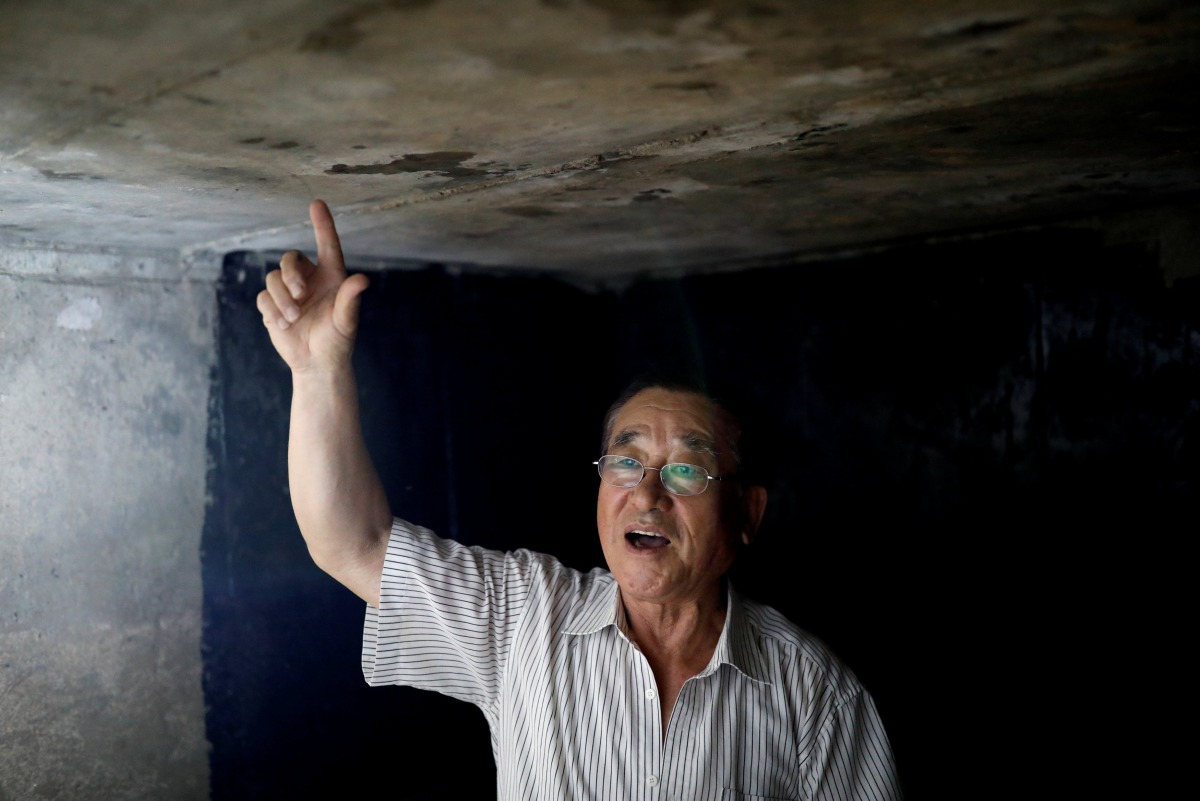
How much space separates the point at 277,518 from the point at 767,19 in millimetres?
2490

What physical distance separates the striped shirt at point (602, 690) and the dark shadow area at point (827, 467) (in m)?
0.60

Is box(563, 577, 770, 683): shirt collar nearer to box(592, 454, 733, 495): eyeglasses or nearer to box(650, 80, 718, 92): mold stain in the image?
box(592, 454, 733, 495): eyeglasses

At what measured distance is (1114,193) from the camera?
2711 millimetres

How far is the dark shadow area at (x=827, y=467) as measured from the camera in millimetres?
3057

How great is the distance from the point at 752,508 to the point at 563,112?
4.43 ft

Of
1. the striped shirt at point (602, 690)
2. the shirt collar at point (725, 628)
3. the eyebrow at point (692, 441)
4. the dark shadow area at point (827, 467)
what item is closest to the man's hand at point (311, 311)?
the striped shirt at point (602, 690)

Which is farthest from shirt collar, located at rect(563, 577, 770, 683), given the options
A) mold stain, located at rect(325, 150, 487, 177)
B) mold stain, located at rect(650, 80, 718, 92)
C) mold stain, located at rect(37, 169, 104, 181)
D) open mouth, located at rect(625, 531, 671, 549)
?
mold stain, located at rect(37, 169, 104, 181)

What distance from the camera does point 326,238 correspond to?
6.62ft

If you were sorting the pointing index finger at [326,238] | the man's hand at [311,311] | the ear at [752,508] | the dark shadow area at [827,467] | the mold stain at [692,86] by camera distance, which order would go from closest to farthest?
1. the mold stain at [692,86]
2. the pointing index finger at [326,238]
3. the man's hand at [311,311]
4. the ear at [752,508]
5. the dark shadow area at [827,467]

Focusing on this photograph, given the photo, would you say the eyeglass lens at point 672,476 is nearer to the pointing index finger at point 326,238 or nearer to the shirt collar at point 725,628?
the shirt collar at point 725,628

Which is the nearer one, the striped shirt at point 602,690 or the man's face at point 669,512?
the striped shirt at point 602,690

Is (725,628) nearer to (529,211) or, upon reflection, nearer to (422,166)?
(529,211)

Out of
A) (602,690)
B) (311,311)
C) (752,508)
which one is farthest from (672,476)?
(311,311)

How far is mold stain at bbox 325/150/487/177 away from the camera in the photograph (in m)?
1.80
